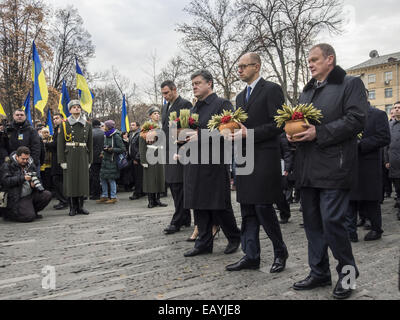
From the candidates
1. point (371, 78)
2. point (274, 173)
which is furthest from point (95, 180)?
point (371, 78)

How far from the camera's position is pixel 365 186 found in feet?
17.8

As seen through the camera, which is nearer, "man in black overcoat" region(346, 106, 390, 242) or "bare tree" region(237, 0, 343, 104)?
"man in black overcoat" region(346, 106, 390, 242)

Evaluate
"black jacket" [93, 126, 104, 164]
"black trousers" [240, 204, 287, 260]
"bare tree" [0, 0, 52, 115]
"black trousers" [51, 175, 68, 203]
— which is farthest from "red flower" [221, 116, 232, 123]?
"bare tree" [0, 0, 52, 115]

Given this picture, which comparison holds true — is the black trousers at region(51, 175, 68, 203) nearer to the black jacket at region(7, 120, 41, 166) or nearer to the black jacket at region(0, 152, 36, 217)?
the black jacket at region(7, 120, 41, 166)

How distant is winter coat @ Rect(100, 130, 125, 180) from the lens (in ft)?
32.8

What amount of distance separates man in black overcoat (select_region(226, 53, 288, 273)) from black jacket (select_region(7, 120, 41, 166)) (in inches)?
241

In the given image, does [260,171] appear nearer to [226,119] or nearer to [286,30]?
[226,119]

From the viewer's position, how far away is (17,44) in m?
26.8

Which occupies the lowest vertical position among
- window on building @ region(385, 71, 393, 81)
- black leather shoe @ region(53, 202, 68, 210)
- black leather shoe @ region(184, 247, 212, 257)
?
black leather shoe @ region(184, 247, 212, 257)

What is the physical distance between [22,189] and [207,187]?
186 inches

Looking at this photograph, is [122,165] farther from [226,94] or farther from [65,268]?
[226,94]

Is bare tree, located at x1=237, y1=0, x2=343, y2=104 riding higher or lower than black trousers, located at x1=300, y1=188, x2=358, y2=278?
higher
